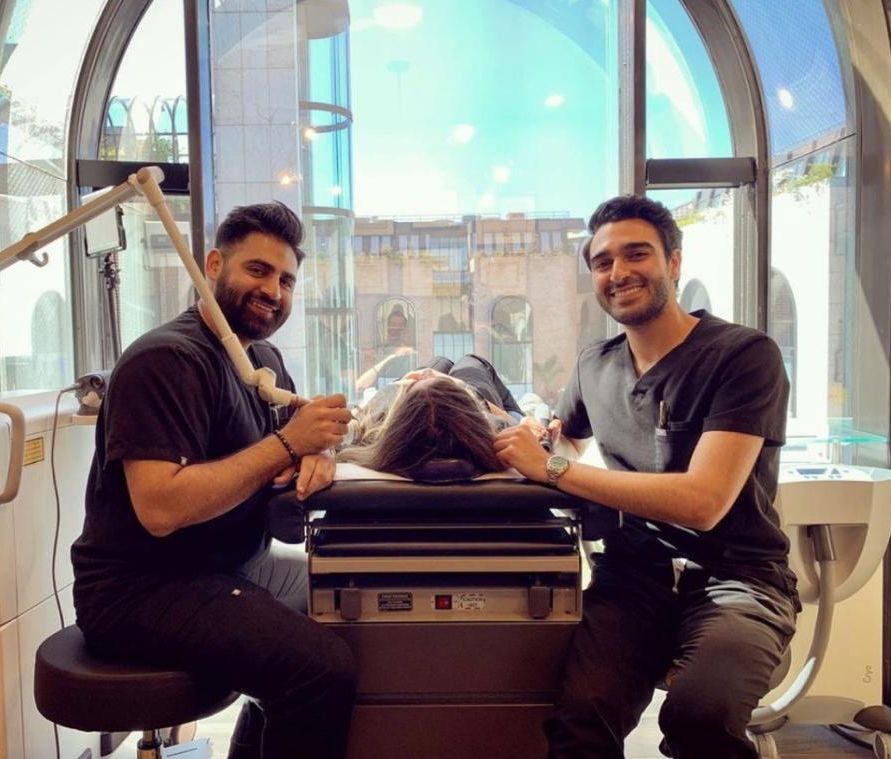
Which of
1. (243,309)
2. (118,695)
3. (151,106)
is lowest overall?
(118,695)

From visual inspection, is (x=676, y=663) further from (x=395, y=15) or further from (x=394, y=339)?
(x=395, y=15)

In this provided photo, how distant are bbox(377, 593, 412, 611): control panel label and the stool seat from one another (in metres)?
0.32

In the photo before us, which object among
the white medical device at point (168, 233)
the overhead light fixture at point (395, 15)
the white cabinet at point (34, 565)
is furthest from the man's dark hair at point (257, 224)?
the overhead light fixture at point (395, 15)

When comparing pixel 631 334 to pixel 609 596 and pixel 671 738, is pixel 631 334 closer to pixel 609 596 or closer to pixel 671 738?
pixel 609 596

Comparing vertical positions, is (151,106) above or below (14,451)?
above

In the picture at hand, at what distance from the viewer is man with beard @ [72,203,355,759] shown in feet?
3.87

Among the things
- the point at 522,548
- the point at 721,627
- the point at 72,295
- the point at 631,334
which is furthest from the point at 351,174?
the point at 721,627

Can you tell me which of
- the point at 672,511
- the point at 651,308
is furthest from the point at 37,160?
the point at 672,511

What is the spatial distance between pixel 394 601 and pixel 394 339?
134 centimetres

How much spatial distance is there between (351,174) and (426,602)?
62.6 inches

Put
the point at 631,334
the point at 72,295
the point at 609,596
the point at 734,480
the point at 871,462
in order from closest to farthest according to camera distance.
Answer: the point at 734,480 < the point at 609,596 < the point at 631,334 < the point at 871,462 < the point at 72,295

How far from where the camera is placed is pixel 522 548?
1.19m

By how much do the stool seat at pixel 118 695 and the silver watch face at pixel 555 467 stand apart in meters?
0.69

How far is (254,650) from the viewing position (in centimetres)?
117
